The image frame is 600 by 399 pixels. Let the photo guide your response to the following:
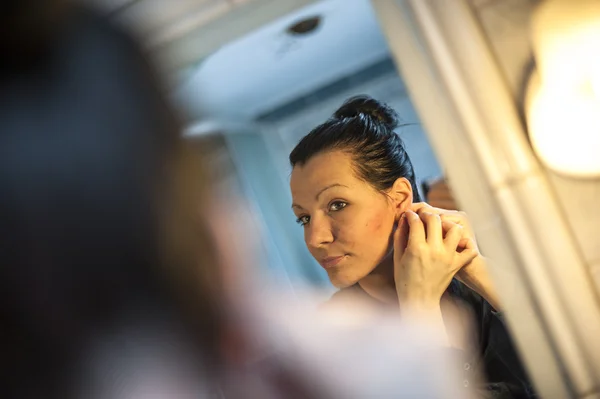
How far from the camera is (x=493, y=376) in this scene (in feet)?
2.21

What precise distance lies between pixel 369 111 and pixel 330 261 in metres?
0.18

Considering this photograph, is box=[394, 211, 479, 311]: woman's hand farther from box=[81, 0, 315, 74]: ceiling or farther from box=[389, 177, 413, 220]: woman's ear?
box=[81, 0, 315, 74]: ceiling

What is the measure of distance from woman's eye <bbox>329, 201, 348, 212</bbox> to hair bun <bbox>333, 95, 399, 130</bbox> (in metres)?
0.10

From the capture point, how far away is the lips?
69 cm

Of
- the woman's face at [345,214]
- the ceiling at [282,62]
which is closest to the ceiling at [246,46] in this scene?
the ceiling at [282,62]

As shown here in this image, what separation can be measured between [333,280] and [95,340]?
265mm

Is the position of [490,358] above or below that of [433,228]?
below

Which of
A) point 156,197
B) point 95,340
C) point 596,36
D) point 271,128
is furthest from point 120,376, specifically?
point 596,36

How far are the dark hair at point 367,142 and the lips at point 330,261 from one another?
9cm

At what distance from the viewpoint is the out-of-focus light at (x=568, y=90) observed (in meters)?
0.65

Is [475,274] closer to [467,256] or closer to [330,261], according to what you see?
[467,256]

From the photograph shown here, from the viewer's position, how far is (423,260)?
0.68 metres

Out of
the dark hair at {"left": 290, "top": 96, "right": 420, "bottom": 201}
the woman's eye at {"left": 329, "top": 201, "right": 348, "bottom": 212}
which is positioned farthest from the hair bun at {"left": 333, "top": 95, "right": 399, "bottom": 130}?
the woman's eye at {"left": 329, "top": 201, "right": 348, "bottom": 212}

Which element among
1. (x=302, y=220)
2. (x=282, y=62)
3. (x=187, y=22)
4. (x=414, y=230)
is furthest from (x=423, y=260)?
(x=187, y=22)
